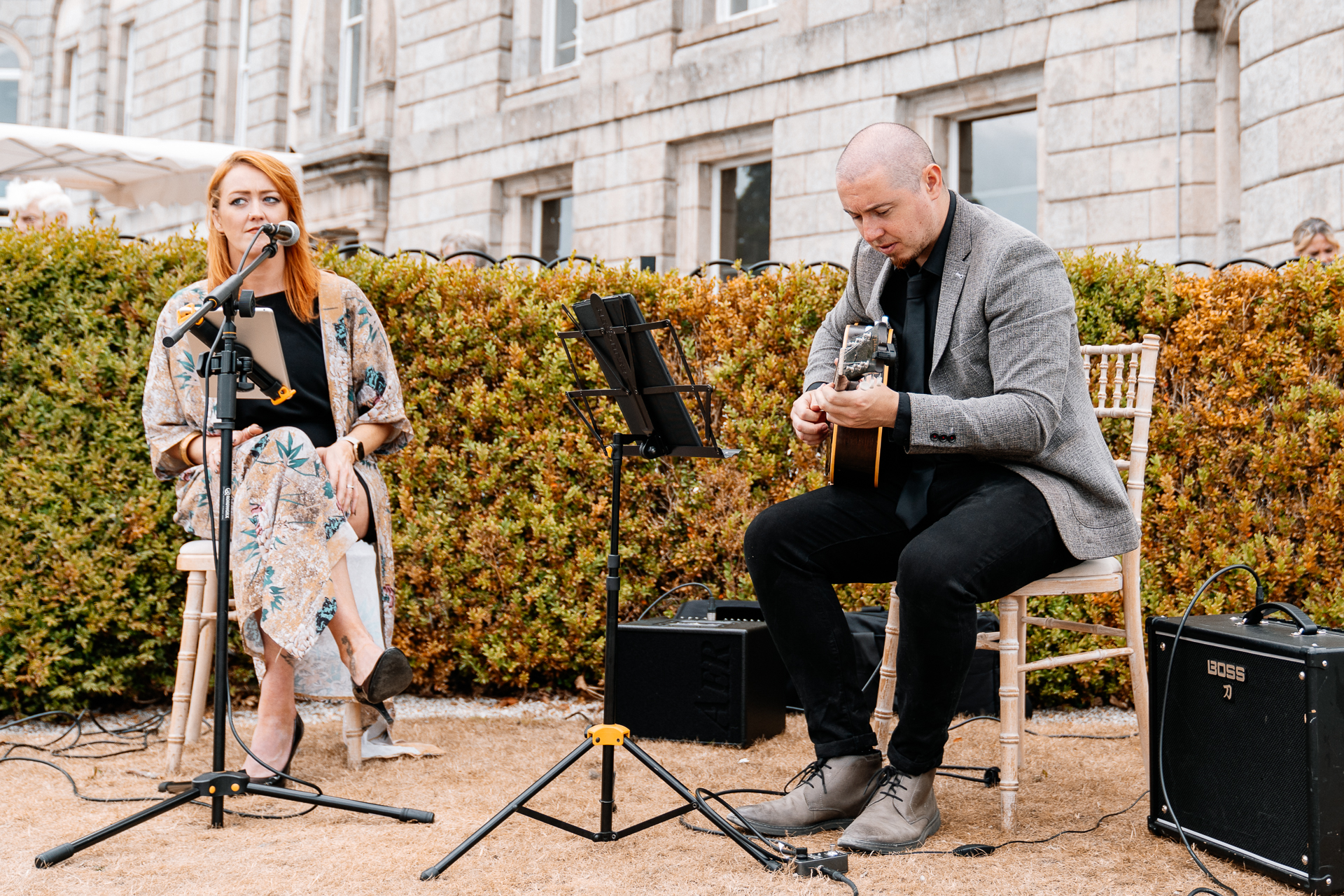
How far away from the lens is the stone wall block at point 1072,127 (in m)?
7.96

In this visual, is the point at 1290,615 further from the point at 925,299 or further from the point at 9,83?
the point at 9,83

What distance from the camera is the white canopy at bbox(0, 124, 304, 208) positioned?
30.3ft

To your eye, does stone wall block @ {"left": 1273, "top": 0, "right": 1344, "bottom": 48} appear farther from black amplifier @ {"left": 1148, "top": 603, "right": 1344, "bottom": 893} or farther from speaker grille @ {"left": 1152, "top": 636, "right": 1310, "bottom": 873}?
speaker grille @ {"left": 1152, "top": 636, "right": 1310, "bottom": 873}

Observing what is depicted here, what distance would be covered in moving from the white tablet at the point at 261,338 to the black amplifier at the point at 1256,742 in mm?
2295

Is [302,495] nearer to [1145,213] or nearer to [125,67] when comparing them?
[1145,213]

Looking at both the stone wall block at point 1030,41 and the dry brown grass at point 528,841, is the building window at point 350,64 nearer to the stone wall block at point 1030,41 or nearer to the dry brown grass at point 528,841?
the stone wall block at point 1030,41

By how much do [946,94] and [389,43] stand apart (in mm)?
7947

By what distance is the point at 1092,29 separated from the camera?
7934 millimetres

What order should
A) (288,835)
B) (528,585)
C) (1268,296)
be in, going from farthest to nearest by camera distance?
1. (528,585)
2. (1268,296)
3. (288,835)

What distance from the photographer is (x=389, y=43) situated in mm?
14000

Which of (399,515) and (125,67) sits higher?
(125,67)

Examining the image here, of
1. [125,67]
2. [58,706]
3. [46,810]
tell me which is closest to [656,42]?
[58,706]

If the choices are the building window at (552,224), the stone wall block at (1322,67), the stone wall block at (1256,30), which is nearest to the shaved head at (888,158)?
the stone wall block at (1322,67)

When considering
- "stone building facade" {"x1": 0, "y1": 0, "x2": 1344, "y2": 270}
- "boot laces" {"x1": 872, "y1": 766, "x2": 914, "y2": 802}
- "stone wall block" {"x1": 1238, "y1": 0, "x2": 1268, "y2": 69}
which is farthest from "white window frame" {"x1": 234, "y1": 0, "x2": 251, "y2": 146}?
"boot laces" {"x1": 872, "y1": 766, "x2": 914, "y2": 802}
